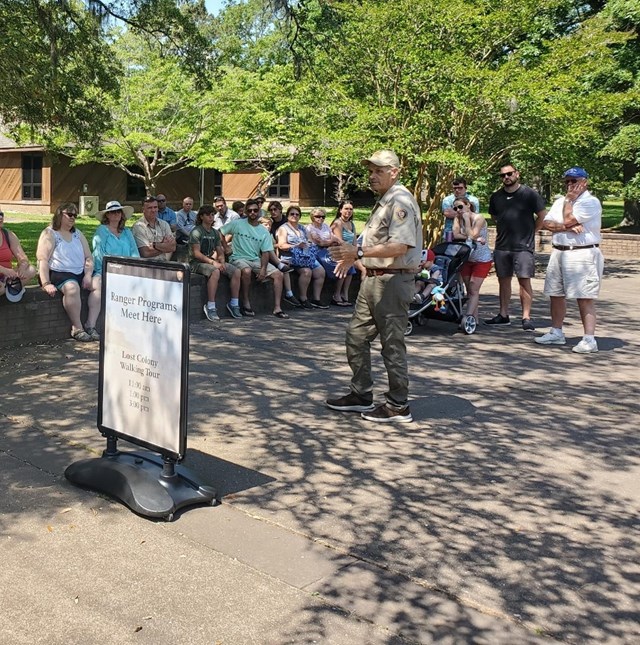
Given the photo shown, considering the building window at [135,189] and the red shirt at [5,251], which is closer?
the red shirt at [5,251]

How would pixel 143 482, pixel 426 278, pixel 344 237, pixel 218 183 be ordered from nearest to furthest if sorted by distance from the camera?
pixel 143 482 < pixel 426 278 < pixel 344 237 < pixel 218 183

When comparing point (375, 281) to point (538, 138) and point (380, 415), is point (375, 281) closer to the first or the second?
point (380, 415)

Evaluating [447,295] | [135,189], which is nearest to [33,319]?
A: [447,295]

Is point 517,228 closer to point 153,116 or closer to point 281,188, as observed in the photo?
point 153,116

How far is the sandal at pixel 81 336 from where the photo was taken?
9.66 meters

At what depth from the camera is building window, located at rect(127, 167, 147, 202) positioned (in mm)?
39781

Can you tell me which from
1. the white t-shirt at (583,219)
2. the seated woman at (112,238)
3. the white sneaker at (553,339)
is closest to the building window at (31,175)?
the seated woman at (112,238)

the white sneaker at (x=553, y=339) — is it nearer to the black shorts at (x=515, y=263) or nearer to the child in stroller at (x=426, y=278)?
the black shorts at (x=515, y=263)

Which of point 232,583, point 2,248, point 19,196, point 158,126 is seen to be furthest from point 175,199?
point 232,583

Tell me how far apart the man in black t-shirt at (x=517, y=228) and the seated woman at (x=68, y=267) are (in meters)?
5.16

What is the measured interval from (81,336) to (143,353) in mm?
4682

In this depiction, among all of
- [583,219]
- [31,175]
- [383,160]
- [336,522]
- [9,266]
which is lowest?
[336,522]

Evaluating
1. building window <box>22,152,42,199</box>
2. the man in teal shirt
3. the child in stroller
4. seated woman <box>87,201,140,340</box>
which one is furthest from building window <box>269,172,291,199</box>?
seated woman <box>87,201,140,340</box>

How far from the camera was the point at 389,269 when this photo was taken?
271 inches
